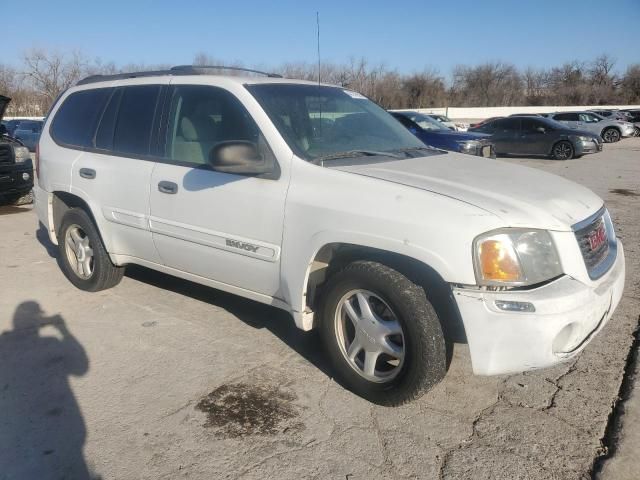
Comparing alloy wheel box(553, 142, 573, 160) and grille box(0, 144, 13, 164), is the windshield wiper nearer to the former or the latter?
grille box(0, 144, 13, 164)

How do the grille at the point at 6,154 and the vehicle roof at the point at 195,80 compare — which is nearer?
the vehicle roof at the point at 195,80

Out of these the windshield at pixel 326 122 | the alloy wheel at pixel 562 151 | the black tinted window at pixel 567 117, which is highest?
the windshield at pixel 326 122

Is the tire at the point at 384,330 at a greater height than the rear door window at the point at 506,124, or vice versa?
the rear door window at the point at 506,124

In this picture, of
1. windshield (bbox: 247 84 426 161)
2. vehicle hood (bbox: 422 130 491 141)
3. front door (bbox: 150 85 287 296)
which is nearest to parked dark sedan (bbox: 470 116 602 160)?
vehicle hood (bbox: 422 130 491 141)

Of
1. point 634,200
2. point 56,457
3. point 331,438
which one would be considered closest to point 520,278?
point 331,438

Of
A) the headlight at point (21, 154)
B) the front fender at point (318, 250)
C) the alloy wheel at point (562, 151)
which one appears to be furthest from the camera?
the alloy wheel at point (562, 151)

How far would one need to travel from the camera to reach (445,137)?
12523mm

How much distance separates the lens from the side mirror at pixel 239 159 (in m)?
3.17

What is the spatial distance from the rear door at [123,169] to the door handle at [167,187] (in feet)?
0.57

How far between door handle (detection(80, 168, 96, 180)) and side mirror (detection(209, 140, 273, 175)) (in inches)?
68.4

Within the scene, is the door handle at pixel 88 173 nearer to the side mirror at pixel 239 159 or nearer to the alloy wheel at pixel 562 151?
the side mirror at pixel 239 159

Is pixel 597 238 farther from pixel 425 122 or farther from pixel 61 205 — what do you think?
pixel 425 122

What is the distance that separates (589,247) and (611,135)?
2726 centimetres

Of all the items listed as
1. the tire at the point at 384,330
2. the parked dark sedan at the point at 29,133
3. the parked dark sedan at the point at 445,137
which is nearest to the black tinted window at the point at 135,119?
the tire at the point at 384,330
